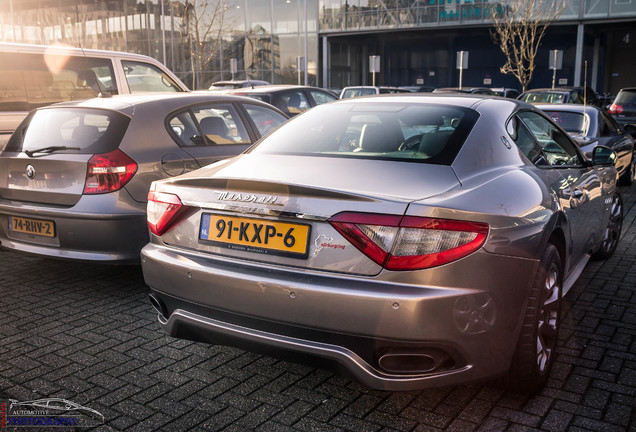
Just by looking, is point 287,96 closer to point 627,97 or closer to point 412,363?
point 627,97

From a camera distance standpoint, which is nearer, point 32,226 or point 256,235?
point 256,235

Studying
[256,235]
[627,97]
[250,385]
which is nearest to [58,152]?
[250,385]

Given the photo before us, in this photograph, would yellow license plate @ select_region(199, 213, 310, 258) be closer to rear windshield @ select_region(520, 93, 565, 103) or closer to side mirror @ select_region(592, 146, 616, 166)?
side mirror @ select_region(592, 146, 616, 166)

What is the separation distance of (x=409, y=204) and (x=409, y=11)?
37.9 meters

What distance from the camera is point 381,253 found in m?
2.55

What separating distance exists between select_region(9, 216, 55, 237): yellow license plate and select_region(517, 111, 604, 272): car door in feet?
11.3

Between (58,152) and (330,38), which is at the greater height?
(330,38)

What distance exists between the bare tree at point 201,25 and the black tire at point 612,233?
14176 mm

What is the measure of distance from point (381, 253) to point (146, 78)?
755cm

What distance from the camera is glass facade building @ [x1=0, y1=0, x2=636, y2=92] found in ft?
126

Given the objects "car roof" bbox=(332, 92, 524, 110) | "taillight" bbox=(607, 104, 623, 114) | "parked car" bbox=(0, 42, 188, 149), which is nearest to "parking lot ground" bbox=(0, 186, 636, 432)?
"car roof" bbox=(332, 92, 524, 110)

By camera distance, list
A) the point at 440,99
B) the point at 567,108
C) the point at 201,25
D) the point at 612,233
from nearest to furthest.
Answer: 1. the point at 440,99
2. the point at 612,233
3. the point at 567,108
4. the point at 201,25

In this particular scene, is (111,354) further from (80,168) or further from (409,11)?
(409,11)

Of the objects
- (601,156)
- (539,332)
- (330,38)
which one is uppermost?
(330,38)
